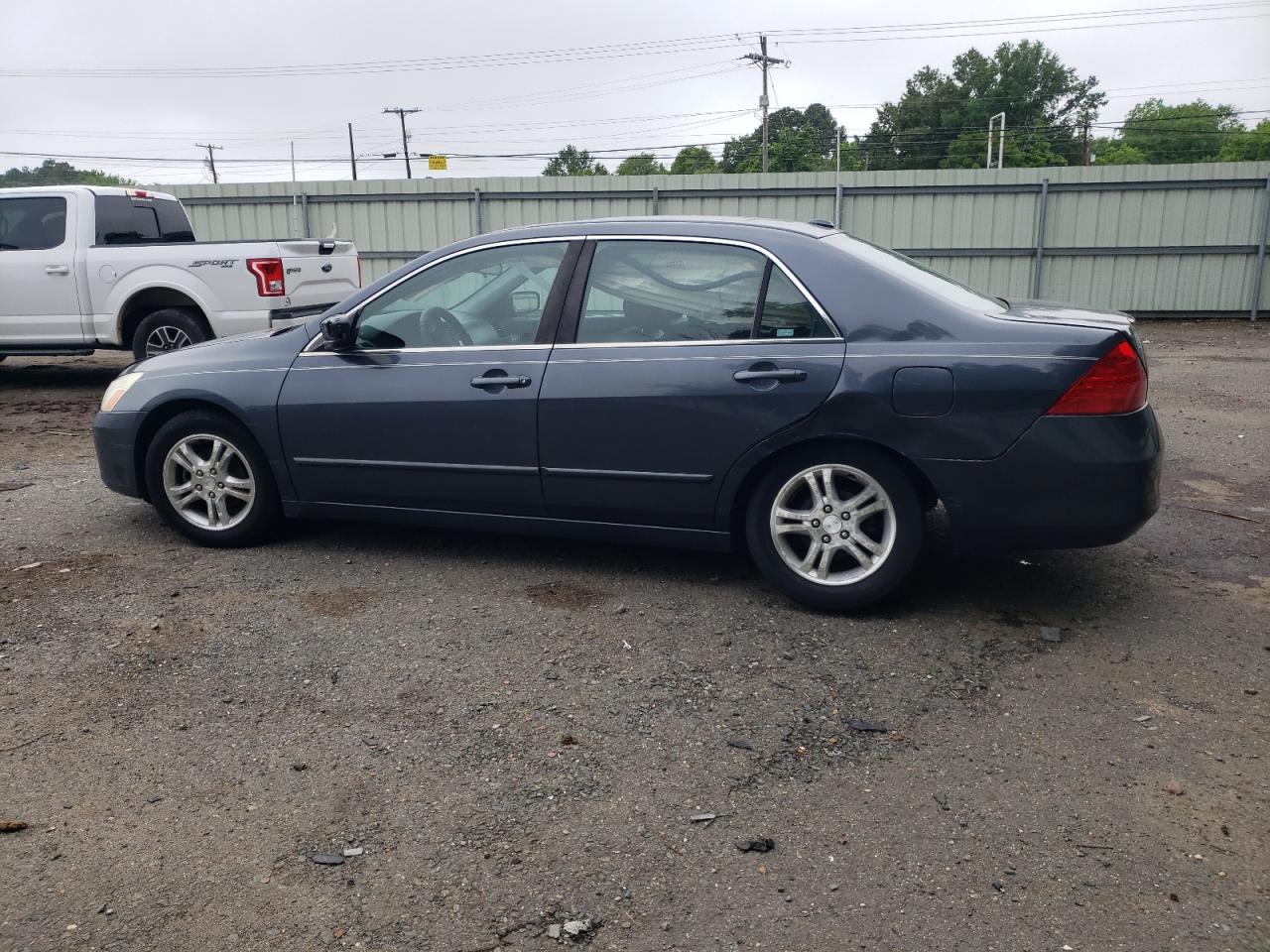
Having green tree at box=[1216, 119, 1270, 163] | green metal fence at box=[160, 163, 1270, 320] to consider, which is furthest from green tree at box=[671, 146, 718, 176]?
green metal fence at box=[160, 163, 1270, 320]

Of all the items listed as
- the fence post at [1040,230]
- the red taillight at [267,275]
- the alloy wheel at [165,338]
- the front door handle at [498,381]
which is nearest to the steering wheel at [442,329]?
the front door handle at [498,381]

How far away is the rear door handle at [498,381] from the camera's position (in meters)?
4.80

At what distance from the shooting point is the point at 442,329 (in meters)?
5.08

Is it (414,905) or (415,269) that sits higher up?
(415,269)

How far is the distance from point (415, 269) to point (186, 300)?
621 centimetres

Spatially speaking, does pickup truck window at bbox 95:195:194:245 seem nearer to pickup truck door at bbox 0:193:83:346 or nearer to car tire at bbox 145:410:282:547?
pickup truck door at bbox 0:193:83:346

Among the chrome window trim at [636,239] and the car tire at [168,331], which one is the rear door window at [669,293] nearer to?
the chrome window trim at [636,239]

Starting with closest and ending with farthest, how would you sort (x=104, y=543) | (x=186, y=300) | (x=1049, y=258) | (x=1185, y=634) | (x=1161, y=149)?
(x=1185, y=634), (x=104, y=543), (x=186, y=300), (x=1049, y=258), (x=1161, y=149)

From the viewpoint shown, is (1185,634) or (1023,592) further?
(1023,592)

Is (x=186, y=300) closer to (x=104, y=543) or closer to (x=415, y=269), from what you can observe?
(x=104, y=543)

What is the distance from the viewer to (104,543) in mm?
5625

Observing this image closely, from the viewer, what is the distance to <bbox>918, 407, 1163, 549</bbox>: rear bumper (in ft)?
13.5

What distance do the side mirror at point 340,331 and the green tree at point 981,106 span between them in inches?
2862

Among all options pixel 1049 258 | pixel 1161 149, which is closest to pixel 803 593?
pixel 1049 258
